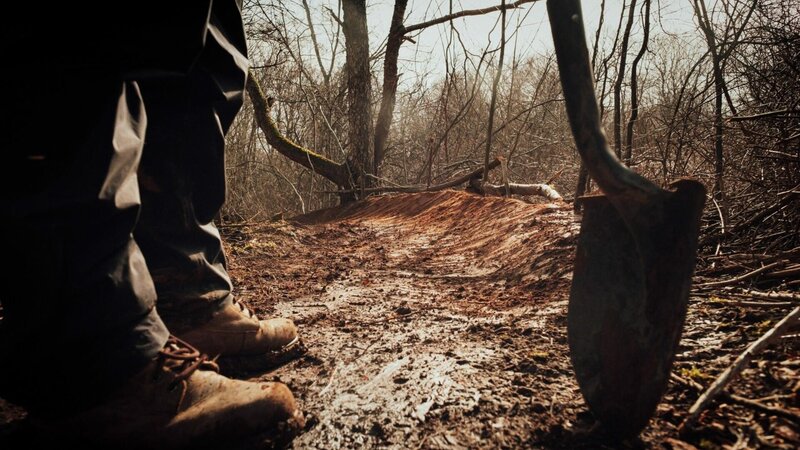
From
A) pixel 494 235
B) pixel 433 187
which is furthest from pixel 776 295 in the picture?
pixel 433 187

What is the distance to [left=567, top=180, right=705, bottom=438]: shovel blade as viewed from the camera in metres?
0.89

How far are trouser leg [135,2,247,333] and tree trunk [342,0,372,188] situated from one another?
21.3ft

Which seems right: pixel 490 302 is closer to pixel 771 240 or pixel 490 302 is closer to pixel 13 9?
pixel 771 240

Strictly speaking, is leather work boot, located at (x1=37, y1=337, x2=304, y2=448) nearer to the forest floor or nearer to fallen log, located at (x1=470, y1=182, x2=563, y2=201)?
the forest floor

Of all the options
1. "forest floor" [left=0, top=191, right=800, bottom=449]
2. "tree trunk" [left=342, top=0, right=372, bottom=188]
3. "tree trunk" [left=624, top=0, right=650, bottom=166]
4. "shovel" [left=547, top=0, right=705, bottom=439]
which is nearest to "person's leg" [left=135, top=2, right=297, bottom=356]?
"forest floor" [left=0, top=191, right=800, bottom=449]

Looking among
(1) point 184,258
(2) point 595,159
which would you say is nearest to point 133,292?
(1) point 184,258

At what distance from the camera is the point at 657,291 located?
0.90 metres

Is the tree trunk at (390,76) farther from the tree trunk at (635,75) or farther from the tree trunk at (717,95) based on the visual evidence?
the tree trunk at (717,95)

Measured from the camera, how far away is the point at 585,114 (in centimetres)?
98

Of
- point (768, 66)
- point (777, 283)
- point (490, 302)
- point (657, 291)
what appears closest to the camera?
point (657, 291)

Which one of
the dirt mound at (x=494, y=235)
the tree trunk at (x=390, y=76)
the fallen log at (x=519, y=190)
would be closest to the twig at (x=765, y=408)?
the dirt mound at (x=494, y=235)

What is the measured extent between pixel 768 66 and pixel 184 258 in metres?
3.19

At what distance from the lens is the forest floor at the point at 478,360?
Result: 984 millimetres

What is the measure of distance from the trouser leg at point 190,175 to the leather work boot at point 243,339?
35 millimetres
